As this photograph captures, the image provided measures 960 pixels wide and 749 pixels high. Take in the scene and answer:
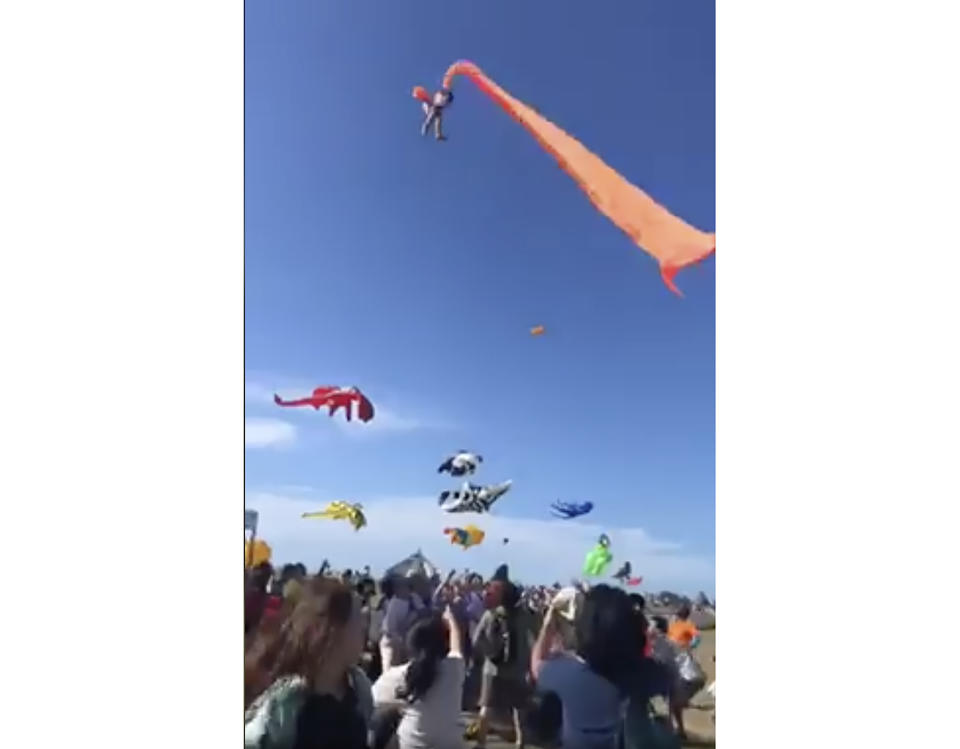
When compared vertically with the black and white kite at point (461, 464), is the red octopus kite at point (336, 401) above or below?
above

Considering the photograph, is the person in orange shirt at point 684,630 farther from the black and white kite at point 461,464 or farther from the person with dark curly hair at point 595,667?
the black and white kite at point 461,464

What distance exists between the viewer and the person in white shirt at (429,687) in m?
2.33

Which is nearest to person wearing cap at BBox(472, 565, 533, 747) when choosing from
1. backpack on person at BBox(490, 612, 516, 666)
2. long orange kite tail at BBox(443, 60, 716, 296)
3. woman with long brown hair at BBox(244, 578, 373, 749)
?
backpack on person at BBox(490, 612, 516, 666)

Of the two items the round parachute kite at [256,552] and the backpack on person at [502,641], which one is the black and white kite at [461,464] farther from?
the round parachute kite at [256,552]

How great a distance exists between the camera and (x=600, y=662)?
233 centimetres

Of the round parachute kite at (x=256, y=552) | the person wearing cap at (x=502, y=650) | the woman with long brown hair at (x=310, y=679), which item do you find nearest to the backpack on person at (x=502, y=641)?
the person wearing cap at (x=502, y=650)

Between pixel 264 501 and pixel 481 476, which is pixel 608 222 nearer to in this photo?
pixel 481 476

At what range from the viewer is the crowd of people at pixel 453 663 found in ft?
7.61

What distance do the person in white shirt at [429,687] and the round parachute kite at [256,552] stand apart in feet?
1.39

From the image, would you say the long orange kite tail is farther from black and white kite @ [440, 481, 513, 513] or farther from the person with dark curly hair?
the person with dark curly hair

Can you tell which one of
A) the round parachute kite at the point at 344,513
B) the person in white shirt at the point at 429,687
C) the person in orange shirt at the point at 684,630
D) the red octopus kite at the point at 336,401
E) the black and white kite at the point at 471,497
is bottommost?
the person in white shirt at the point at 429,687

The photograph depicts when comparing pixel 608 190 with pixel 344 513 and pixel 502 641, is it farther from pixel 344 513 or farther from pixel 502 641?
pixel 502 641

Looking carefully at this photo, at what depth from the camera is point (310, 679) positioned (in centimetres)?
235
